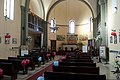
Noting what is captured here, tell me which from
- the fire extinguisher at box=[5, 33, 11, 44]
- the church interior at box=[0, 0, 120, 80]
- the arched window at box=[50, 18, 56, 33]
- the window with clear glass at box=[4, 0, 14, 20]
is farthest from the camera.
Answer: the arched window at box=[50, 18, 56, 33]

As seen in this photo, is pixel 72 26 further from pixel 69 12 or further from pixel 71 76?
pixel 71 76

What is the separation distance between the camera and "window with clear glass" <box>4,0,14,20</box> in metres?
15.5

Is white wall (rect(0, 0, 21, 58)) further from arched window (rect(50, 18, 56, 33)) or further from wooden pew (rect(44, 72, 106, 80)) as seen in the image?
wooden pew (rect(44, 72, 106, 80))

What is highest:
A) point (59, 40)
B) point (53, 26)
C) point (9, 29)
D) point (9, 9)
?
point (9, 9)

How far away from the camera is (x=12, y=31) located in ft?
53.0

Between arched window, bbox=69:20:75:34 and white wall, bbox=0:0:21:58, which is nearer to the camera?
white wall, bbox=0:0:21:58

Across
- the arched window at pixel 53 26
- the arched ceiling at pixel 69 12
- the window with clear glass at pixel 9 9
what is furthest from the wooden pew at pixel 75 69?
the arched ceiling at pixel 69 12

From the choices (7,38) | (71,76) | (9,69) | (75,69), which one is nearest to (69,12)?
(7,38)

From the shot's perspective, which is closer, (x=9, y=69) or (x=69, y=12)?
(x=9, y=69)

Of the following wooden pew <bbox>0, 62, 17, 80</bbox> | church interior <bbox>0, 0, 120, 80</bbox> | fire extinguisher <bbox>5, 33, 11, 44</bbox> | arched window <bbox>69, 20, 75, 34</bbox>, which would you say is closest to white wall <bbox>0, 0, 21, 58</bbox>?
church interior <bbox>0, 0, 120, 80</bbox>

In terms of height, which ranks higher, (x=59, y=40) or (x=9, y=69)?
(x=59, y=40)

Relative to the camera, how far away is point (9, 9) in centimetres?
1622

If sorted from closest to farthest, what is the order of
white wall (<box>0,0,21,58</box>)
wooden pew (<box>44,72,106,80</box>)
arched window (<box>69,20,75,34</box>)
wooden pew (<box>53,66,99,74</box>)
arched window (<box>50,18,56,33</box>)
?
wooden pew (<box>44,72,106,80</box>)
wooden pew (<box>53,66,99,74</box>)
white wall (<box>0,0,21,58</box>)
arched window (<box>50,18,56,33</box>)
arched window (<box>69,20,75,34</box>)

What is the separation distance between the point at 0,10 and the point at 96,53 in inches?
519
